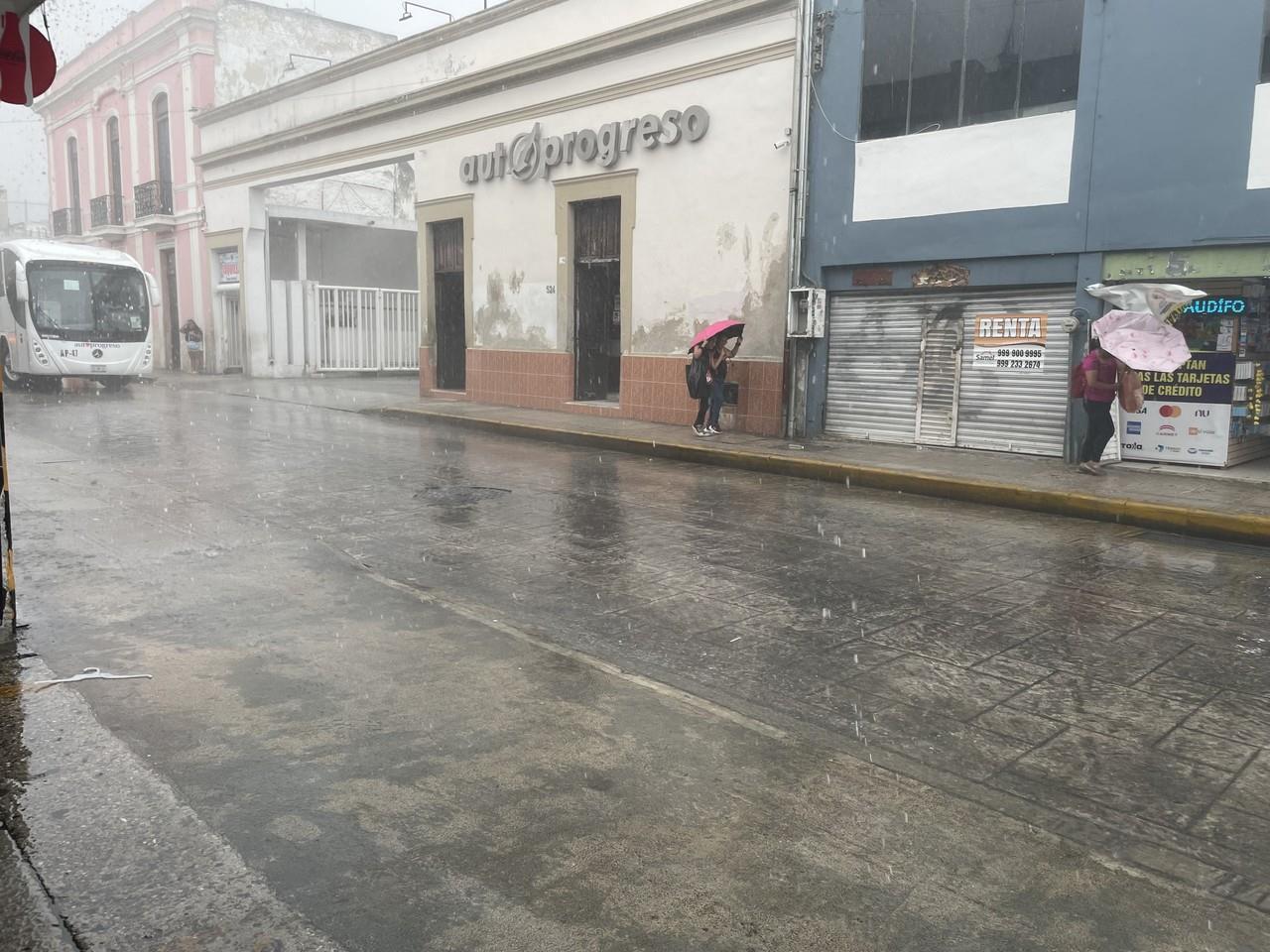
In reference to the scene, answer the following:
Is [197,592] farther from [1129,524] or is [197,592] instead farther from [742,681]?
[1129,524]

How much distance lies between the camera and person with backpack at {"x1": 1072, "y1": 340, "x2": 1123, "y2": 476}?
1034 centimetres

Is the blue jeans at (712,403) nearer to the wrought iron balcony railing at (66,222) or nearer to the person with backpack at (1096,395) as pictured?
the person with backpack at (1096,395)

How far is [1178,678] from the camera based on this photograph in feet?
15.4

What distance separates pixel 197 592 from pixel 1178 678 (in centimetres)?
541

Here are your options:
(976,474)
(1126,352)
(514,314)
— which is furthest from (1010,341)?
(514,314)

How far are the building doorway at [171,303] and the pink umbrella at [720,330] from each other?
928 inches

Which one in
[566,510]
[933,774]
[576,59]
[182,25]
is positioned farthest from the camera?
[182,25]

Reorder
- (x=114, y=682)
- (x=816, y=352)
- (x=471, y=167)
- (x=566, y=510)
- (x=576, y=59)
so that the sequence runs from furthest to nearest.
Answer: (x=471, y=167) → (x=576, y=59) → (x=816, y=352) → (x=566, y=510) → (x=114, y=682)

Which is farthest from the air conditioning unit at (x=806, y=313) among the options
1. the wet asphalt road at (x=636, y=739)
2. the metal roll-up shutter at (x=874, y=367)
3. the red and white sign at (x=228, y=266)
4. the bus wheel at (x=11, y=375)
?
the red and white sign at (x=228, y=266)

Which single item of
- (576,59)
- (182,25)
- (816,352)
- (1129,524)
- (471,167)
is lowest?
(1129,524)

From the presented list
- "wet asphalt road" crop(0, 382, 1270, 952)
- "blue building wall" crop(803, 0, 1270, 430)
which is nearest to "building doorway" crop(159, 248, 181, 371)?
"wet asphalt road" crop(0, 382, 1270, 952)

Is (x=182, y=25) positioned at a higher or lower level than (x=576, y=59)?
higher

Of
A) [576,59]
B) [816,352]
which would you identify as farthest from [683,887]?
[576,59]

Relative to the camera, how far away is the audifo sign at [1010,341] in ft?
37.9
